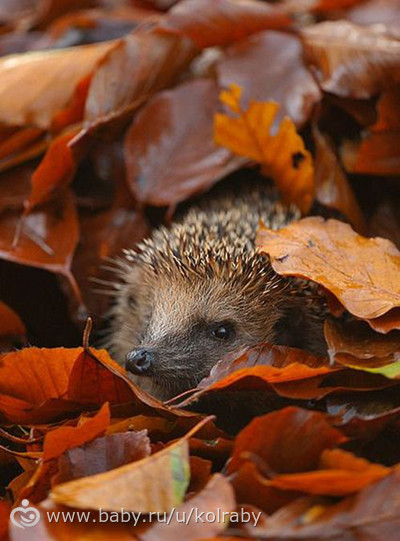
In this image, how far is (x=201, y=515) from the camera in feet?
3.64

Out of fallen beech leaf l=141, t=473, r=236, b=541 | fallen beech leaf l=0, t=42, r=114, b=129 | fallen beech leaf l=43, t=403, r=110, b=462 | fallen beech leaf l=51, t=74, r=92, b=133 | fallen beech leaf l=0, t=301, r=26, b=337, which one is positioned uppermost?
fallen beech leaf l=0, t=42, r=114, b=129

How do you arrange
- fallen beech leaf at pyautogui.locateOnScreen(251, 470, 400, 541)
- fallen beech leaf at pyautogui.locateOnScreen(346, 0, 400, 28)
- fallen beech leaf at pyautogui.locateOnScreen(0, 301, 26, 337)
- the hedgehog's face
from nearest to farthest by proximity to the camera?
fallen beech leaf at pyautogui.locateOnScreen(251, 470, 400, 541) → the hedgehog's face → fallen beech leaf at pyautogui.locateOnScreen(0, 301, 26, 337) → fallen beech leaf at pyautogui.locateOnScreen(346, 0, 400, 28)

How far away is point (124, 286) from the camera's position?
1862 millimetres

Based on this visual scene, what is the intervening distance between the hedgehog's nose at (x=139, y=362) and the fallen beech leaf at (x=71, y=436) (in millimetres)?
241

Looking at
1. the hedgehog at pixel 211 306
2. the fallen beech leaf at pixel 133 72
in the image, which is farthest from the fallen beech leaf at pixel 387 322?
the fallen beech leaf at pixel 133 72

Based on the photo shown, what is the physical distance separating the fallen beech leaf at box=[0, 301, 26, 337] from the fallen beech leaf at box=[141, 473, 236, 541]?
2.50 ft

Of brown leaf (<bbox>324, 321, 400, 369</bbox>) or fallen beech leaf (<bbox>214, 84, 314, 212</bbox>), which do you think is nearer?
brown leaf (<bbox>324, 321, 400, 369</bbox>)

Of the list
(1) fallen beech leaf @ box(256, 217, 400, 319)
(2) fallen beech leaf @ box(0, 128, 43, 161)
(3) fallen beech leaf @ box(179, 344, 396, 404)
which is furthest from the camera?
(2) fallen beech leaf @ box(0, 128, 43, 161)

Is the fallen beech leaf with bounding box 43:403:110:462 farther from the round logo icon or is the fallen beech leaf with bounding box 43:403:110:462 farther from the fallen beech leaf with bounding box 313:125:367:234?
the fallen beech leaf with bounding box 313:125:367:234

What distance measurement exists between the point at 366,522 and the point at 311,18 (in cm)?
164

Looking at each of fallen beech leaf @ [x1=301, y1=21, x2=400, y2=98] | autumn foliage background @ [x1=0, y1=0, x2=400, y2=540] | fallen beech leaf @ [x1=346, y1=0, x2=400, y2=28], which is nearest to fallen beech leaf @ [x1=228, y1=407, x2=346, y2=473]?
autumn foliage background @ [x1=0, y1=0, x2=400, y2=540]

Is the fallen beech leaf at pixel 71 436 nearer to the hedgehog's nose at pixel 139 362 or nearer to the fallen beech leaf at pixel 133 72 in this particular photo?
the hedgehog's nose at pixel 139 362

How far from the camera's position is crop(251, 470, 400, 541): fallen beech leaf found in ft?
3.46

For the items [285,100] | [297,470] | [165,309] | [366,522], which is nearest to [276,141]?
[285,100]
